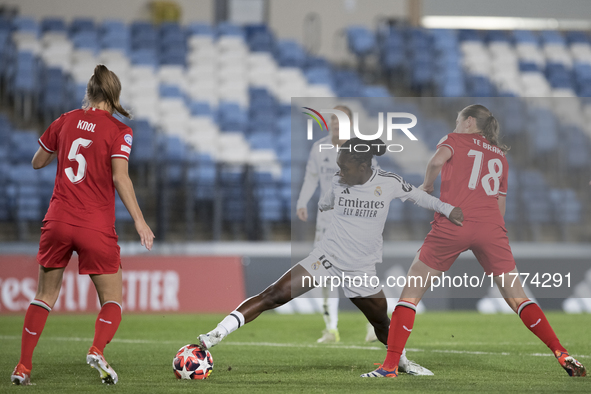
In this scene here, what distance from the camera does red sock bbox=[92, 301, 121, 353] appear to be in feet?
16.3

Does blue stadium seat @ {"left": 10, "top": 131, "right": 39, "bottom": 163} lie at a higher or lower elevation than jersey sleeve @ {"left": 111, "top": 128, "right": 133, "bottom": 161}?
higher

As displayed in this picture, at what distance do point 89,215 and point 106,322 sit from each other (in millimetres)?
771

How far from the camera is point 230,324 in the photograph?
5297 mm

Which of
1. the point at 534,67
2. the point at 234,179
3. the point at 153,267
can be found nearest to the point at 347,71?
the point at 534,67

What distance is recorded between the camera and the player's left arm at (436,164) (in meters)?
5.61

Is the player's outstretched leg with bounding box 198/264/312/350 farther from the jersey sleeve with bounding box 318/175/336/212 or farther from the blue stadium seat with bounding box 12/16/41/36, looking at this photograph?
the blue stadium seat with bounding box 12/16/41/36

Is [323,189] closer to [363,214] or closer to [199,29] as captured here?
[363,214]

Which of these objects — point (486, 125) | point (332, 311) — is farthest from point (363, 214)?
point (332, 311)

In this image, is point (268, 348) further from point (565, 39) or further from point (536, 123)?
point (565, 39)

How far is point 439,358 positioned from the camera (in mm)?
6633

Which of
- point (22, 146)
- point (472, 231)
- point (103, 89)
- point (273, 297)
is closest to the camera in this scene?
point (103, 89)

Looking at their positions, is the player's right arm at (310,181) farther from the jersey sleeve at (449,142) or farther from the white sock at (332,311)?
the jersey sleeve at (449,142)

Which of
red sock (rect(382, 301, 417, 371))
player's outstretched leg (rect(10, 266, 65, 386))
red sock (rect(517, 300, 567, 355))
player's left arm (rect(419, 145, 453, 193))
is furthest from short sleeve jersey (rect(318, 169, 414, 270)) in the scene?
player's outstretched leg (rect(10, 266, 65, 386))

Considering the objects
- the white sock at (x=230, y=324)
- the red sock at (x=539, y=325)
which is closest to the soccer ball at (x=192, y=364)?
the white sock at (x=230, y=324)
